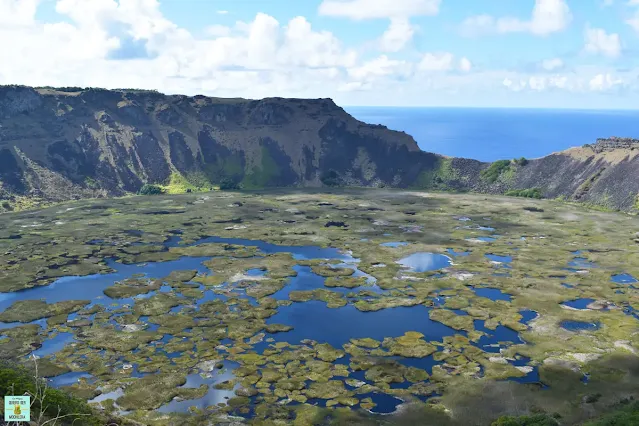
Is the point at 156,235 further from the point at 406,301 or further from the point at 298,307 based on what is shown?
the point at 406,301

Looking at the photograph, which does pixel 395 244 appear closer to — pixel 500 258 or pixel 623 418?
pixel 500 258

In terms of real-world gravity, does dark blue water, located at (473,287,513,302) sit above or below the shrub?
below

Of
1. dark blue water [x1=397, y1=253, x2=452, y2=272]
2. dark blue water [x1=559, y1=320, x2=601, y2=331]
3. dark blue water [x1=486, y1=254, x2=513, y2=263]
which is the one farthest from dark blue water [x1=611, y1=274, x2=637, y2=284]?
dark blue water [x1=397, y1=253, x2=452, y2=272]

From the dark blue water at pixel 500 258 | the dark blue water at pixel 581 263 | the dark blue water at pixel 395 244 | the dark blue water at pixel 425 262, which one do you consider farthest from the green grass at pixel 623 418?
the dark blue water at pixel 395 244

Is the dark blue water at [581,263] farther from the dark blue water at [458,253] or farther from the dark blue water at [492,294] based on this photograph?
the dark blue water at [492,294]

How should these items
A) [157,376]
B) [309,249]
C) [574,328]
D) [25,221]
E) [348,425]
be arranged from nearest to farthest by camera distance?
[348,425] < [157,376] < [574,328] < [309,249] < [25,221]

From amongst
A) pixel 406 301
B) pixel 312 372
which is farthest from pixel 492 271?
pixel 312 372

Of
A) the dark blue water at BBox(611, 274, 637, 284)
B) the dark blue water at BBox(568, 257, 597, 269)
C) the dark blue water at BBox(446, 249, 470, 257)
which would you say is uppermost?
the dark blue water at BBox(568, 257, 597, 269)

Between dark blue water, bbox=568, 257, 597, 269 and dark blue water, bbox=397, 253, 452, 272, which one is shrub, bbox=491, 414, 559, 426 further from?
dark blue water, bbox=568, 257, 597, 269
